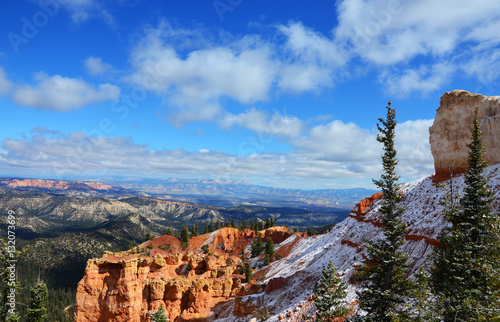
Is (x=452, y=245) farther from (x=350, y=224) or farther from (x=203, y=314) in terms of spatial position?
(x=203, y=314)

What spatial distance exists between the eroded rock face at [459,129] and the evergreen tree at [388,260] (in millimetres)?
34344

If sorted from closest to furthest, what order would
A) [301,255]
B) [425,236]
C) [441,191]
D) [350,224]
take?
[425,236] → [441,191] → [350,224] → [301,255]

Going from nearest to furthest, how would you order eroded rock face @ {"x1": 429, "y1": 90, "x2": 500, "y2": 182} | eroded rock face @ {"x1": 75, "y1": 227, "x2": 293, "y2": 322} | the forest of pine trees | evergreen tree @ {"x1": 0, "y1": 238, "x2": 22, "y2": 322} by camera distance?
the forest of pine trees, evergreen tree @ {"x1": 0, "y1": 238, "x2": 22, "y2": 322}, eroded rock face @ {"x1": 429, "y1": 90, "x2": 500, "y2": 182}, eroded rock face @ {"x1": 75, "y1": 227, "x2": 293, "y2": 322}

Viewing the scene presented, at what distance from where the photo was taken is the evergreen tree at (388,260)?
2238 centimetres

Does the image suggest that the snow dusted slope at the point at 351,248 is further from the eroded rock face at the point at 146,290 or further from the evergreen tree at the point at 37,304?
the evergreen tree at the point at 37,304

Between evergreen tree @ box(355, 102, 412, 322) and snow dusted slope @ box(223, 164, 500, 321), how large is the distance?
12640 mm

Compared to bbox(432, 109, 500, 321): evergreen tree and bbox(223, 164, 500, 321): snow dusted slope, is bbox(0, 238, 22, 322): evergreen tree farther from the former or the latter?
bbox(432, 109, 500, 321): evergreen tree

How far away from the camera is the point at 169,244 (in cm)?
9975

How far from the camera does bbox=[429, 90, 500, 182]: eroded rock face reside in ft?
145

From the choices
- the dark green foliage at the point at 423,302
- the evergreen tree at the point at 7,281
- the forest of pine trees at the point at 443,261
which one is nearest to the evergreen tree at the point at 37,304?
the evergreen tree at the point at 7,281

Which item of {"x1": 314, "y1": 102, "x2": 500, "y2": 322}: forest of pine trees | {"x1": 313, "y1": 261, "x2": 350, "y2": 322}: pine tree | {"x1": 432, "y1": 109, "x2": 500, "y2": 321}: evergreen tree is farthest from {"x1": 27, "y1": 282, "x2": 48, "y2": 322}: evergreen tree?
{"x1": 432, "y1": 109, "x2": 500, "y2": 321}: evergreen tree

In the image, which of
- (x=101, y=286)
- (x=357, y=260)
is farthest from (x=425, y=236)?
(x=101, y=286)

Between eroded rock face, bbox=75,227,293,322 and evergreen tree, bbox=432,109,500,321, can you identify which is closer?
evergreen tree, bbox=432,109,500,321

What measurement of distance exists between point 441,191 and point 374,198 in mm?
21972
